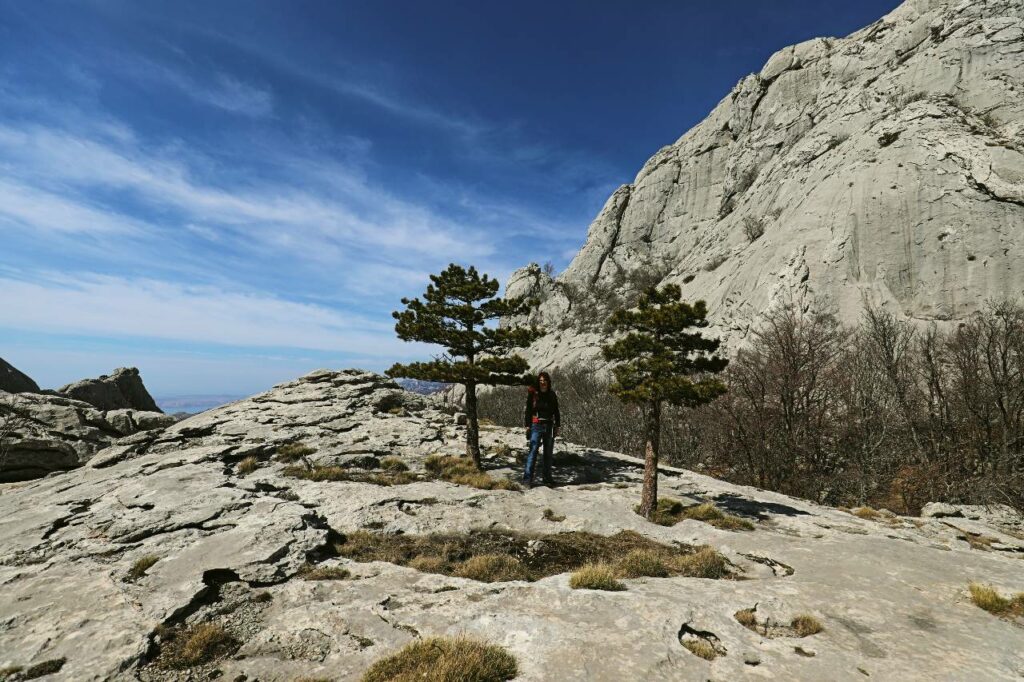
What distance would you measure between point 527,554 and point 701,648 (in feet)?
15.1

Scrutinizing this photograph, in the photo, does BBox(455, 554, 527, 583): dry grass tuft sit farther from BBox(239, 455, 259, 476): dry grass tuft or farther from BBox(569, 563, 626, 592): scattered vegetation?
BBox(239, 455, 259, 476): dry grass tuft

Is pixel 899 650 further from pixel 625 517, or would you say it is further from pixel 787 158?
pixel 787 158

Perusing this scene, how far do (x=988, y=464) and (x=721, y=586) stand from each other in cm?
2616

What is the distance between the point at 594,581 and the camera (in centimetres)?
731

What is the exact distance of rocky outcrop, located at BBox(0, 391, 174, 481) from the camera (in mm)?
22188

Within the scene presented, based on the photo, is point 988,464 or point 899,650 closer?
point 899,650

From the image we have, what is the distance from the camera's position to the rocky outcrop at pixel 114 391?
35.4m

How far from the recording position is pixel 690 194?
273ft

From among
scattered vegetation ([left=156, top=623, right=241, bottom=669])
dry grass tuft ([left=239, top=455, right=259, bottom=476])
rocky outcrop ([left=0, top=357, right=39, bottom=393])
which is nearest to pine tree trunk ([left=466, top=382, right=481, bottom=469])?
dry grass tuft ([left=239, top=455, right=259, bottom=476])

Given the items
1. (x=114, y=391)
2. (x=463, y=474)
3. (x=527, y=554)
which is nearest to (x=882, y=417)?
(x=463, y=474)

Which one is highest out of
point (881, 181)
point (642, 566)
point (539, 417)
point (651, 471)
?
point (881, 181)

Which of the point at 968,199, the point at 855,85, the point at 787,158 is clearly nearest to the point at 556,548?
the point at 968,199

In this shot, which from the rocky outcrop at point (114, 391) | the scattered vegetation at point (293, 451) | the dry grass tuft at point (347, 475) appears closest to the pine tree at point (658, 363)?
the dry grass tuft at point (347, 475)

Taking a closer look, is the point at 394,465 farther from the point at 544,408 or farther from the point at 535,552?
the point at 535,552
